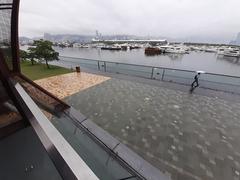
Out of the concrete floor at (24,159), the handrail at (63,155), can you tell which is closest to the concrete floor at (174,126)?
the concrete floor at (24,159)

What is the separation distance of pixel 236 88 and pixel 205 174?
6.43 meters

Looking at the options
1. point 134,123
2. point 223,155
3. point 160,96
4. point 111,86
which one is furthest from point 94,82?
point 223,155

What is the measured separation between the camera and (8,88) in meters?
2.73

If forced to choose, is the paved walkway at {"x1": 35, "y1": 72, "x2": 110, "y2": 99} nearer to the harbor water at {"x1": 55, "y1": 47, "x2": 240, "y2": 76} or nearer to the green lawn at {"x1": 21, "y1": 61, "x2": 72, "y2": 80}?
the green lawn at {"x1": 21, "y1": 61, "x2": 72, "y2": 80}

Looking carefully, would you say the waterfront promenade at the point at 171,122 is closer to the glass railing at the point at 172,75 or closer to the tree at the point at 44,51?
the glass railing at the point at 172,75

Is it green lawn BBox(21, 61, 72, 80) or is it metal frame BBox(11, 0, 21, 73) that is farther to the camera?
green lawn BBox(21, 61, 72, 80)

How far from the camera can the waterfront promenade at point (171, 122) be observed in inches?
126

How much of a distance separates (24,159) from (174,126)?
4.04m

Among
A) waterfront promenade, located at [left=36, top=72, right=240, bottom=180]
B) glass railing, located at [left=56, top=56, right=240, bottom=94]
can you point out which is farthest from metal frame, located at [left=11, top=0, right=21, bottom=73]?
glass railing, located at [left=56, top=56, right=240, bottom=94]

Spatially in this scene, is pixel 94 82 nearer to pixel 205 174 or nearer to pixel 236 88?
pixel 205 174

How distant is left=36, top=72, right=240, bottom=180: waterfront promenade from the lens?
10.5 ft

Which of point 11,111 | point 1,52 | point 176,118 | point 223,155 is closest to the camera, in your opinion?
point 1,52

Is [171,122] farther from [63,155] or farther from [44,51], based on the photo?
[44,51]

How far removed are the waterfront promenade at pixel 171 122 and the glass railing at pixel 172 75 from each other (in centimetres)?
81
